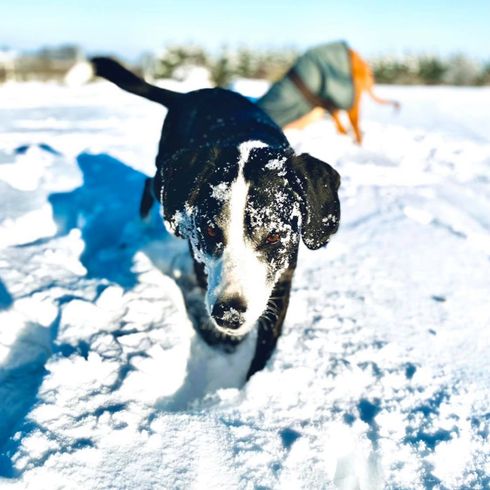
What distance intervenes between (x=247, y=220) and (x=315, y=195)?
0.36m

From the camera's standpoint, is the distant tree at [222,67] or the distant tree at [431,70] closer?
the distant tree at [431,70]

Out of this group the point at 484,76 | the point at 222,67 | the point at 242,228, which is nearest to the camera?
the point at 242,228

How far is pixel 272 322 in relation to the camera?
2.42 meters

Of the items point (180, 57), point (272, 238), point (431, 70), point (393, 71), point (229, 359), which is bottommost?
point (180, 57)

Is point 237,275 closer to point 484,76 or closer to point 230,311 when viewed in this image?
point 230,311

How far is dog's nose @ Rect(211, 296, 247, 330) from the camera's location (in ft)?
6.38

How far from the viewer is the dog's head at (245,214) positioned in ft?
6.63

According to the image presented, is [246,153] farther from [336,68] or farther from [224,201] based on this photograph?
[336,68]

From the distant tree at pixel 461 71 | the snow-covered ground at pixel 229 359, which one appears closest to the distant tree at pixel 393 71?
the distant tree at pixel 461 71

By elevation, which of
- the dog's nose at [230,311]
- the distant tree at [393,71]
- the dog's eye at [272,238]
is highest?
the dog's eye at [272,238]

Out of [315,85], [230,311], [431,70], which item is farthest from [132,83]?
[431,70]

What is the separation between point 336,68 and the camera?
6105 millimetres

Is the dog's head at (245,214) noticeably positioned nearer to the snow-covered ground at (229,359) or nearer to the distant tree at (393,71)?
the snow-covered ground at (229,359)

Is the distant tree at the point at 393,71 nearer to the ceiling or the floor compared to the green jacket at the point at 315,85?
nearer to the floor
